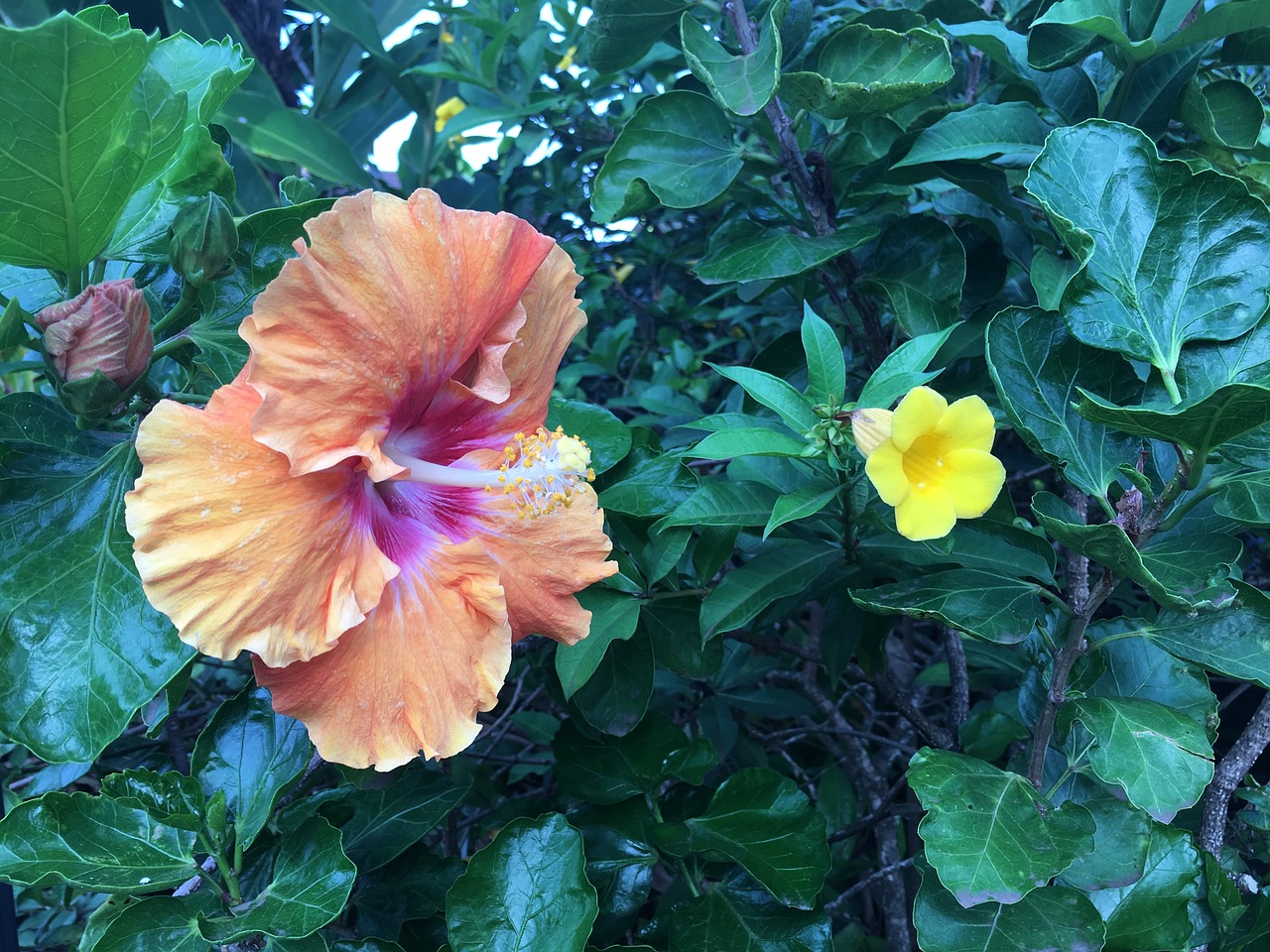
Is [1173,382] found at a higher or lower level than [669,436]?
higher

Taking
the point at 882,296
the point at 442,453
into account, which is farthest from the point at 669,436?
the point at 442,453

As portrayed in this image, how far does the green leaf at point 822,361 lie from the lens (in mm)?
1239

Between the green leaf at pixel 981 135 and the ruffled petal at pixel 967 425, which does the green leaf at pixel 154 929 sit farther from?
the green leaf at pixel 981 135

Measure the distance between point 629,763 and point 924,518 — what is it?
26.6 inches

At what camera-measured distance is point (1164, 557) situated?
3.81 feet

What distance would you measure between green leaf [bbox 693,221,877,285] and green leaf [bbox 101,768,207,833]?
1.06 metres

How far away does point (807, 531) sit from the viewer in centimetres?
142

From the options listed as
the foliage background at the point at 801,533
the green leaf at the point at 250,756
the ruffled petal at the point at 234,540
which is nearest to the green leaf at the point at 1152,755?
the foliage background at the point at 801,533

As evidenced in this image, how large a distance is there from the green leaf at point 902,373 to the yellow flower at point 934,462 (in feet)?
0.24

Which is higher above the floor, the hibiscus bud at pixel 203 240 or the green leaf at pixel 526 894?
the hibiscus bud at pixel 203 240

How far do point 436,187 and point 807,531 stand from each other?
71.9 inches

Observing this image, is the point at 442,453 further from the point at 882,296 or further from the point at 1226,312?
the point at 1226,312

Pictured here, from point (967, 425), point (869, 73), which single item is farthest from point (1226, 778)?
point (869, 73)

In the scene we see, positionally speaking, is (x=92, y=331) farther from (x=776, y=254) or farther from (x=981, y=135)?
(x=981, y=135)
